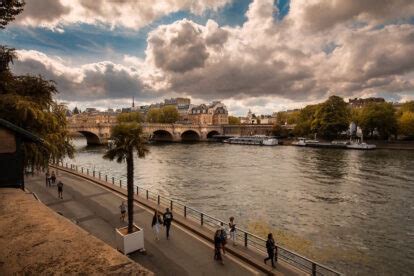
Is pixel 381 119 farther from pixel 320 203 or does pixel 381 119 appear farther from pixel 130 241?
pixel 130 241

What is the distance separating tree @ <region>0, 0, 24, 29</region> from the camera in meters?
17.0

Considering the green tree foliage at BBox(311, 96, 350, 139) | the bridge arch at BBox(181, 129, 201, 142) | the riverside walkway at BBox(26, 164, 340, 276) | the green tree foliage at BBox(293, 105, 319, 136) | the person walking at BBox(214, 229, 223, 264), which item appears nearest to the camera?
the riverside walkway at BBox(26, 164, 340, 276)

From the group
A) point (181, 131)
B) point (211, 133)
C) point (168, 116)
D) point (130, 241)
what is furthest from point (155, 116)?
point (130, 241)

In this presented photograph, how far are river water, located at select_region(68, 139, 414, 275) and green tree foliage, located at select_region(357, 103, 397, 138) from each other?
135 ft

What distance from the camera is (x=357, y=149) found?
263ft

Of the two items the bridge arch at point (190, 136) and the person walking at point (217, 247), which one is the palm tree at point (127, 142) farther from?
the bridge arch at point (190, 136)

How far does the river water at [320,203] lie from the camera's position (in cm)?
1756

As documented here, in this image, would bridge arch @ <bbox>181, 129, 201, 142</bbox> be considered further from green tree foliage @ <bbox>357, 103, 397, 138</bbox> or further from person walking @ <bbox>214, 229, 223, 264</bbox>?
person walking @ <bbox>214, 229, 223, 264</bbox>

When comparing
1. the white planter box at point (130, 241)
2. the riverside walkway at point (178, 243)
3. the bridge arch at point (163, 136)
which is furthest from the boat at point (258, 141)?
the white planter box at point (130, 241)

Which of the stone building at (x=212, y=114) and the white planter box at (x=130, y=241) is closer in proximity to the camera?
the white planter box at (x=130, y=241)

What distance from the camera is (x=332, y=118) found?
309ft

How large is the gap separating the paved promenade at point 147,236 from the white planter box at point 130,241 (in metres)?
0.37

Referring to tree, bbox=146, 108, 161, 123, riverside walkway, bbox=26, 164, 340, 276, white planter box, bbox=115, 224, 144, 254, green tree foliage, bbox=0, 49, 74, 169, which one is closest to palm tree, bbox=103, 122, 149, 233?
white planter box, bbox=115, 224, 144, 254

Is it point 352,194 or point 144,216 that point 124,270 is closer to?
point 144,216
